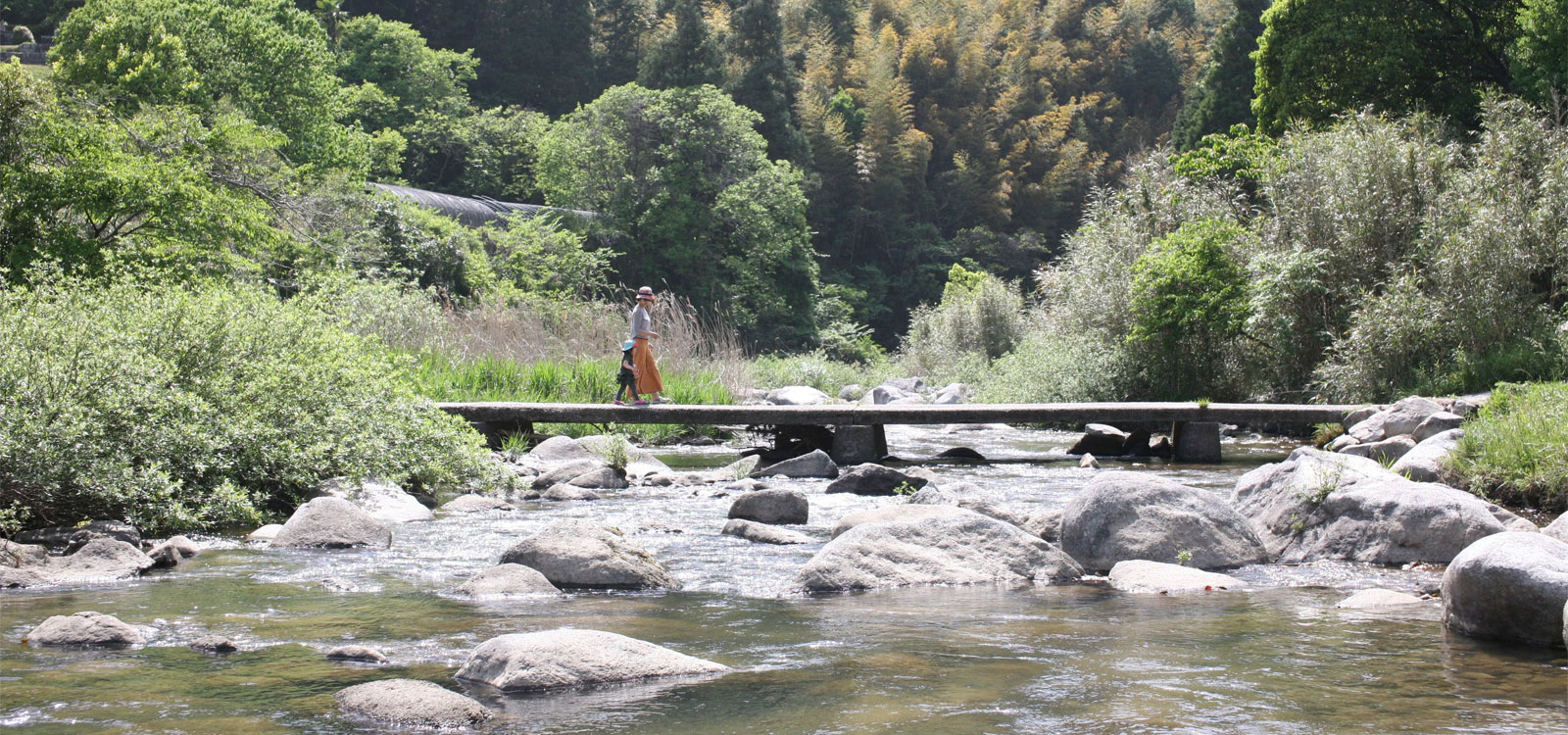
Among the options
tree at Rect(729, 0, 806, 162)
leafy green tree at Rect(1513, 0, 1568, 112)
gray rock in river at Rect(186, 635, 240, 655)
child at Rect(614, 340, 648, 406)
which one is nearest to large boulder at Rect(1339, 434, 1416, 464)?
child at Rect(614, 340, 648, 406)

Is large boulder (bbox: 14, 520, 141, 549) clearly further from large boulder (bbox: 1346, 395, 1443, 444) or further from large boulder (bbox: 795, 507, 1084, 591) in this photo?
large boulder (bbox: 1346, 395, 1443, 444)

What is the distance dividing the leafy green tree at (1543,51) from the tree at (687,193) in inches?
913

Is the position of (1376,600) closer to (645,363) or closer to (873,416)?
(873,416)

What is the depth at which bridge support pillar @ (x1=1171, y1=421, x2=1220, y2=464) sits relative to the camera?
14406mm

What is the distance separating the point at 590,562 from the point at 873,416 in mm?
7683

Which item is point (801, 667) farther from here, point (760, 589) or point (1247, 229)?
point (1247, 229)

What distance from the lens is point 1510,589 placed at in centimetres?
542

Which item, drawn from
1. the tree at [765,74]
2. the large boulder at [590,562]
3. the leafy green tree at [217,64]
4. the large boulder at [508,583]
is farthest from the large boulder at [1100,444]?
the tree at [765,74]

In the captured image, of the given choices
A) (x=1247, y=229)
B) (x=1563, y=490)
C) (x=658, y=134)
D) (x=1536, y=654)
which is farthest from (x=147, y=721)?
(x=658, y=134)

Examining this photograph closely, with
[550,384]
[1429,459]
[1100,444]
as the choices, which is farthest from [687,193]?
[1429,459]

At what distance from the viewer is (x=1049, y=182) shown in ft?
195

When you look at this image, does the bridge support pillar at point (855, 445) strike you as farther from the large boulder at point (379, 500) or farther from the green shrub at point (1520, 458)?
the green shrub at point (1520, 458)

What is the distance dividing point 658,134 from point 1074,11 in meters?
35.5

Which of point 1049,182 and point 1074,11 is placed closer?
point 1049,182
